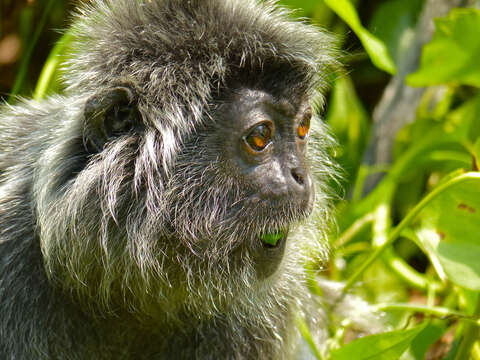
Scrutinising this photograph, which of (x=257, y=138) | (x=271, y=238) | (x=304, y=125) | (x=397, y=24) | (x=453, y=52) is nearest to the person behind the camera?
(x=257, y=138)

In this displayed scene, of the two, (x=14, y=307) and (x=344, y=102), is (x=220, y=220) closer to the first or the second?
(x=14, y=307)

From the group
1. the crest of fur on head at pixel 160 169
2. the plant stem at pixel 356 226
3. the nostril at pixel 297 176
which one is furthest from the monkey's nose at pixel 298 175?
the plant stem at pixel 356 226

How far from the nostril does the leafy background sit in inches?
20.0

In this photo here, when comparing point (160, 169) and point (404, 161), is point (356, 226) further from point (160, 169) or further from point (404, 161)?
point (160, 169)

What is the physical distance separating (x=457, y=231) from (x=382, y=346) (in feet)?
1.87

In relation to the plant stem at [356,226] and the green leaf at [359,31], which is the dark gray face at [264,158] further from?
the plant stem at [356,226]

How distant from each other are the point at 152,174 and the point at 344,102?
209 cm

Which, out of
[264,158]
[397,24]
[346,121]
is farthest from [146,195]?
[397,24]

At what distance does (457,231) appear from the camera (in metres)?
2.53

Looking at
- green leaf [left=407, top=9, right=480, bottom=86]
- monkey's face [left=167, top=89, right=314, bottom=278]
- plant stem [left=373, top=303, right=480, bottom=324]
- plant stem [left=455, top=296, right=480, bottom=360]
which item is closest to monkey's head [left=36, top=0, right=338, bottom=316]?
monkey's face [left=167, top=89, right=314, bottom=278]

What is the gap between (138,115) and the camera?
2.11 m

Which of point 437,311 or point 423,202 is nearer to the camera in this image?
point 423,202

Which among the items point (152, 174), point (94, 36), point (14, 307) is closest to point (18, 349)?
point (14, 307)

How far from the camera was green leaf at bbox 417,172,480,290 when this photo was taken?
2.24 metres
